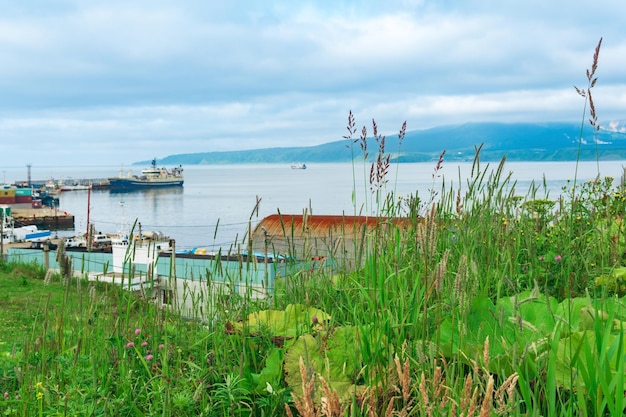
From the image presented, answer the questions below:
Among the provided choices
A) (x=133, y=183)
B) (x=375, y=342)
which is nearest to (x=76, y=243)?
(x=375, y=342)

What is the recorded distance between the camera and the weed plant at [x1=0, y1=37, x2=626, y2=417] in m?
2.12

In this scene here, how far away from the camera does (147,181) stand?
529ft

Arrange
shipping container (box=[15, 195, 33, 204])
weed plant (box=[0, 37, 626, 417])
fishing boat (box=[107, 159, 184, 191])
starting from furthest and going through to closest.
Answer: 1. fishing boat (box=[107, 159, 184, 191])
2. shipping container (box=[15, 195, 33, 204])
3. weed plant (box=[0, 37, 626, 417])

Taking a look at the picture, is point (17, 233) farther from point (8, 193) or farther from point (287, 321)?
point (287, 321)

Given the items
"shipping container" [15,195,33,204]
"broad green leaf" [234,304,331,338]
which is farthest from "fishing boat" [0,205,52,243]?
"broad green leaf" [234,304,331,338]

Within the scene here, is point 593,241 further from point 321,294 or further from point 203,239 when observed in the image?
point 203,239

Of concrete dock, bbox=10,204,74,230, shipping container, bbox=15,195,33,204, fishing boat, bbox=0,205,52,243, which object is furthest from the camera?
shipping container, bbox=15,195,33,204

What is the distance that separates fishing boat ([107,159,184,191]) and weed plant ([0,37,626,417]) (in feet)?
532

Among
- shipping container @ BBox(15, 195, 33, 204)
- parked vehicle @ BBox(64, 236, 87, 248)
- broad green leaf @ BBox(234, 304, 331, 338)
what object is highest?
broad green leaf @ BBox(234, 304, 331, 338)

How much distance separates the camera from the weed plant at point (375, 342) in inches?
83.4

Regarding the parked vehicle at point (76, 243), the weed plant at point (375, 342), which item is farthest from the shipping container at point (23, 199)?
the weed plant at point (375, 342)

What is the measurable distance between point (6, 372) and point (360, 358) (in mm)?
2160

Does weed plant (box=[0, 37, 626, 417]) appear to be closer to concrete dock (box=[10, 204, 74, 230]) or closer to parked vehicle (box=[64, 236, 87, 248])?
parked vehicle (box=[64, 236, 87, 248])

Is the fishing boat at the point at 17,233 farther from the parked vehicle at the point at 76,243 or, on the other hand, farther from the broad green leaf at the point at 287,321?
the broad green leaf at the point at 287,321
